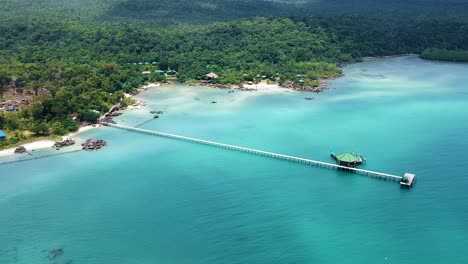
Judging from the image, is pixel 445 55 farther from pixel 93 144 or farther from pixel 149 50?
pixel 93 144

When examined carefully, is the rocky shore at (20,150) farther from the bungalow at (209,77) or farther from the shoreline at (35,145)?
the bungalow at (209,77)

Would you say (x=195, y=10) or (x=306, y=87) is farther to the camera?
(x=195, y=10)

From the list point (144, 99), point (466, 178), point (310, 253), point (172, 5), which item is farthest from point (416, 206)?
point (172, 5)

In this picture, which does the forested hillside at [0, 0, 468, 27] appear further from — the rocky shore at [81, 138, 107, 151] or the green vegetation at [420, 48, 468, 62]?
the rocky shore at [81, 138, 107, 151]

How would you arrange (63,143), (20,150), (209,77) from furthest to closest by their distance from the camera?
(209,77)
(63,143)
(20,150)

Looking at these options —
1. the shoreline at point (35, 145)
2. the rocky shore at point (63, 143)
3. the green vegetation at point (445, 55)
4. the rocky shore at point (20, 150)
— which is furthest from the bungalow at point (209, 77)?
the green vegetation at point (445, 55)

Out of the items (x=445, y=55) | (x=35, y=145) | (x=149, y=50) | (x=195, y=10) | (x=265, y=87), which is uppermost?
(x=195, y=10)

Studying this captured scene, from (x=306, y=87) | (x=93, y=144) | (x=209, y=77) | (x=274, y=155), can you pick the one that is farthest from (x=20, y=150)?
(x=306, y=87)
